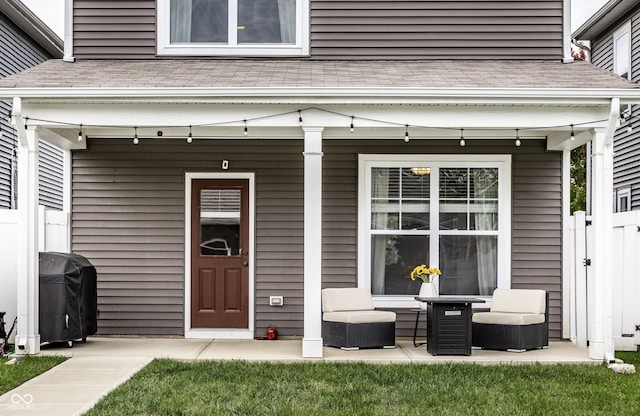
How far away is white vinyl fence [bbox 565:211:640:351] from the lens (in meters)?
8.47

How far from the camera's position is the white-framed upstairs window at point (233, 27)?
927cm

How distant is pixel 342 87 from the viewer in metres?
7.41

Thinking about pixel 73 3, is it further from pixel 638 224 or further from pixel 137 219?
pixel 638 224

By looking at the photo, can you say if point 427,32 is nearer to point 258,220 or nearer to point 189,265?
point 258,220

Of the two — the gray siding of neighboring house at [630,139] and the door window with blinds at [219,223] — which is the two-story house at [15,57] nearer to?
the door window with blinds at [219,223]

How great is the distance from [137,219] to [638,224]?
5.83 meters

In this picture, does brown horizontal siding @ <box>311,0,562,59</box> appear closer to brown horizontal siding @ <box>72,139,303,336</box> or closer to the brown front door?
brown horizontal siding @ <box>72,139,303,336</box>

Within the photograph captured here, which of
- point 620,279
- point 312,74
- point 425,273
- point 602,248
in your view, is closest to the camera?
point 602,248

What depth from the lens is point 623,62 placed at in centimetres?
1416

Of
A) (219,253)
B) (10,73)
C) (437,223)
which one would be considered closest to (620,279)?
(437,223)

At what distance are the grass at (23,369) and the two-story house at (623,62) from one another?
10062 mm

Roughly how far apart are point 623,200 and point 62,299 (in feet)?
35.3

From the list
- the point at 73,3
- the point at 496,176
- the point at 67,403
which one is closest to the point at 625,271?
the point at 496,176

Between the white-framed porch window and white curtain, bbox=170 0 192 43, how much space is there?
29.0ft
